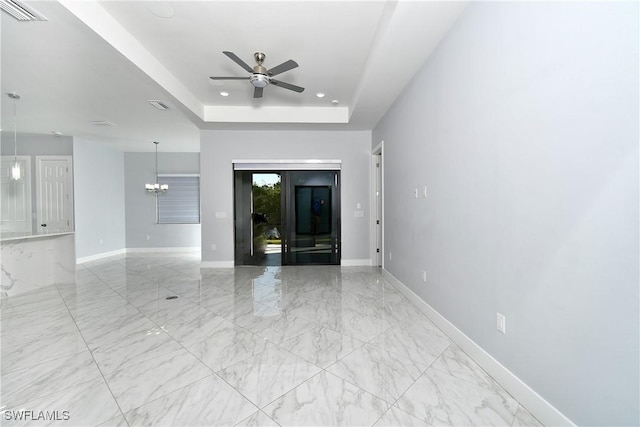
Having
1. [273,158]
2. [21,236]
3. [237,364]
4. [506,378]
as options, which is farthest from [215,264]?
[506,378]

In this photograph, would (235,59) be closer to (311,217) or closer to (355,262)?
(311,217)

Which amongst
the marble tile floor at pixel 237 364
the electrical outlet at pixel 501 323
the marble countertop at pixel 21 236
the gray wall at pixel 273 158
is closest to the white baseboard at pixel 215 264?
the gray wall at pixel 273 158

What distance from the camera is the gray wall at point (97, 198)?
6.62 metres

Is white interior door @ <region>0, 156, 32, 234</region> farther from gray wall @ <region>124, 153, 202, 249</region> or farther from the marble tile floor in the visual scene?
the marble tile floor

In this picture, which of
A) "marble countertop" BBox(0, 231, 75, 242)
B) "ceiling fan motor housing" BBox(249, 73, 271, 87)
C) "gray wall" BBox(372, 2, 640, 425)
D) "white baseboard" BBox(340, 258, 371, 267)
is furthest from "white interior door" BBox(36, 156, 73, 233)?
"gray wall" BBox(372, 2, 640, 425)

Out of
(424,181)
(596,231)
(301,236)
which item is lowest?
(301,236)

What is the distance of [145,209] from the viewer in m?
7.92

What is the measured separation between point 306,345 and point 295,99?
12.6ft

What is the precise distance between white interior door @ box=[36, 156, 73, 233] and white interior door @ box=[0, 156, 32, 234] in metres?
0.20

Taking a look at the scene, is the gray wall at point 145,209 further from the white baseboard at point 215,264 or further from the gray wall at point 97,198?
the white baseboard at point 215,264

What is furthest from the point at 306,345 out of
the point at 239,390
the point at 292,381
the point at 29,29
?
the point at 29,29

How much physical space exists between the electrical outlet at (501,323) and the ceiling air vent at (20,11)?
441 centimetres

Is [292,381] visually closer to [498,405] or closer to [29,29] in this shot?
[498,405]

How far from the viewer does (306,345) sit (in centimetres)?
237
